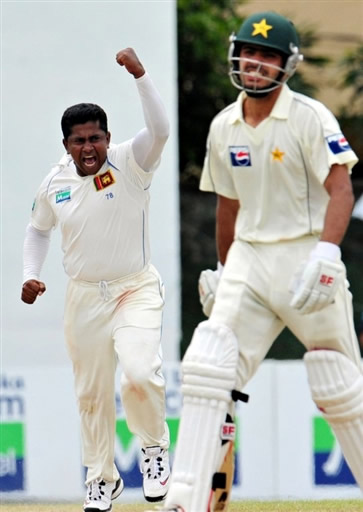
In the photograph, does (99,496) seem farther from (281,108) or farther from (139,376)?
(281,108)

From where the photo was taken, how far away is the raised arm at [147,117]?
5734mm

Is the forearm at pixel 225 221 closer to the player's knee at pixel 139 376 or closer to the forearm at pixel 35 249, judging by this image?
the player's knee at pixel 139 376

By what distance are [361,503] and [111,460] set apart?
1215mm

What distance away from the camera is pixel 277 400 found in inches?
373

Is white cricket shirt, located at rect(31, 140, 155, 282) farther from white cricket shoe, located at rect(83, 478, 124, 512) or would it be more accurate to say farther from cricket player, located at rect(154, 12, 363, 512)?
white cricket shoe, located at rect(83, 478, 124, 512)

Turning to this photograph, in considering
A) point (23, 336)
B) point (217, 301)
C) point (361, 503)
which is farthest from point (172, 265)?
point (217, 301)

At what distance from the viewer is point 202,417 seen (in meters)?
5.23

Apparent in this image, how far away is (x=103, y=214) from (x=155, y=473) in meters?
1.05

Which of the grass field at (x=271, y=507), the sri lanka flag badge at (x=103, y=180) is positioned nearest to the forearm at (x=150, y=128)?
the sri lanka flag badge at (x=103, y=180)

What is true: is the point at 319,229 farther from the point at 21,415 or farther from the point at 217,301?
the point at 21,415

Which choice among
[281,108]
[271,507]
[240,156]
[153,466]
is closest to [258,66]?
[281,108]

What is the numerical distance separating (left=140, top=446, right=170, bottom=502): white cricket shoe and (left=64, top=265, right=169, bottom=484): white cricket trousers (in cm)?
4

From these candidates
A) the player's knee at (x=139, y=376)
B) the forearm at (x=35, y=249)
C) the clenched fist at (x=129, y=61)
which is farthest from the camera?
the forearm at (x=35, y=249)

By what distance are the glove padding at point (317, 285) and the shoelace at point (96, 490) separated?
1.44m
